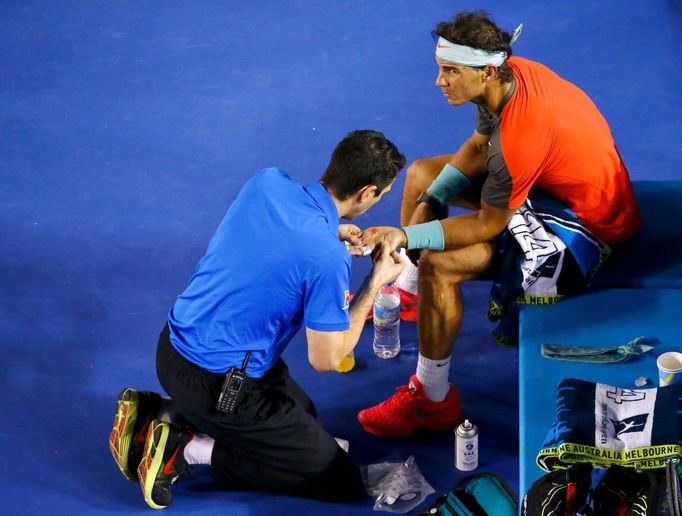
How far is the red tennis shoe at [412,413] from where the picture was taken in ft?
13.7

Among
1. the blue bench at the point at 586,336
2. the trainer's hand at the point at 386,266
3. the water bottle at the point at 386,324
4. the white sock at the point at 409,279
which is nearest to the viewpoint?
the blue bench at the point at 586,336

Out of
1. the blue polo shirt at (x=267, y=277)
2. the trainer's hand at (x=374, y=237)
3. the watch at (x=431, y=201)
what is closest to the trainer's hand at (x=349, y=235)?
the trainer's hand at (x=374, y=237)

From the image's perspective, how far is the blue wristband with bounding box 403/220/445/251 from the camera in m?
4.05

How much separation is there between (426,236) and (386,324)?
2.11ft

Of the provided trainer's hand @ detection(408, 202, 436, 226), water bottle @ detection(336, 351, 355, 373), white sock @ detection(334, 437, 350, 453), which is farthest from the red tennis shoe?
trainer's hand @ detection(408, 202, 436, 226)

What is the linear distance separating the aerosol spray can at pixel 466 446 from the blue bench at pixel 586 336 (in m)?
0.35

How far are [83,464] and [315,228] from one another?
4.97 feet

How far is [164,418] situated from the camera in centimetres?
412

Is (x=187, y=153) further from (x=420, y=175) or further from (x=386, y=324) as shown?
(x=386, y=324)

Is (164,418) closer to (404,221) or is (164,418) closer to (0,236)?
(404,221)

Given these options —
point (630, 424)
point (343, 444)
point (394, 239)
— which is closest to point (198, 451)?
point (343, 444)

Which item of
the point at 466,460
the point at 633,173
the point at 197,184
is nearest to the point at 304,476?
the point at 466,460

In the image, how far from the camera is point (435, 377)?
4172 mm

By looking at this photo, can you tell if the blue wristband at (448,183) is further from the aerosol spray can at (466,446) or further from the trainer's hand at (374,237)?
the aerosol spray can at (466,446)
